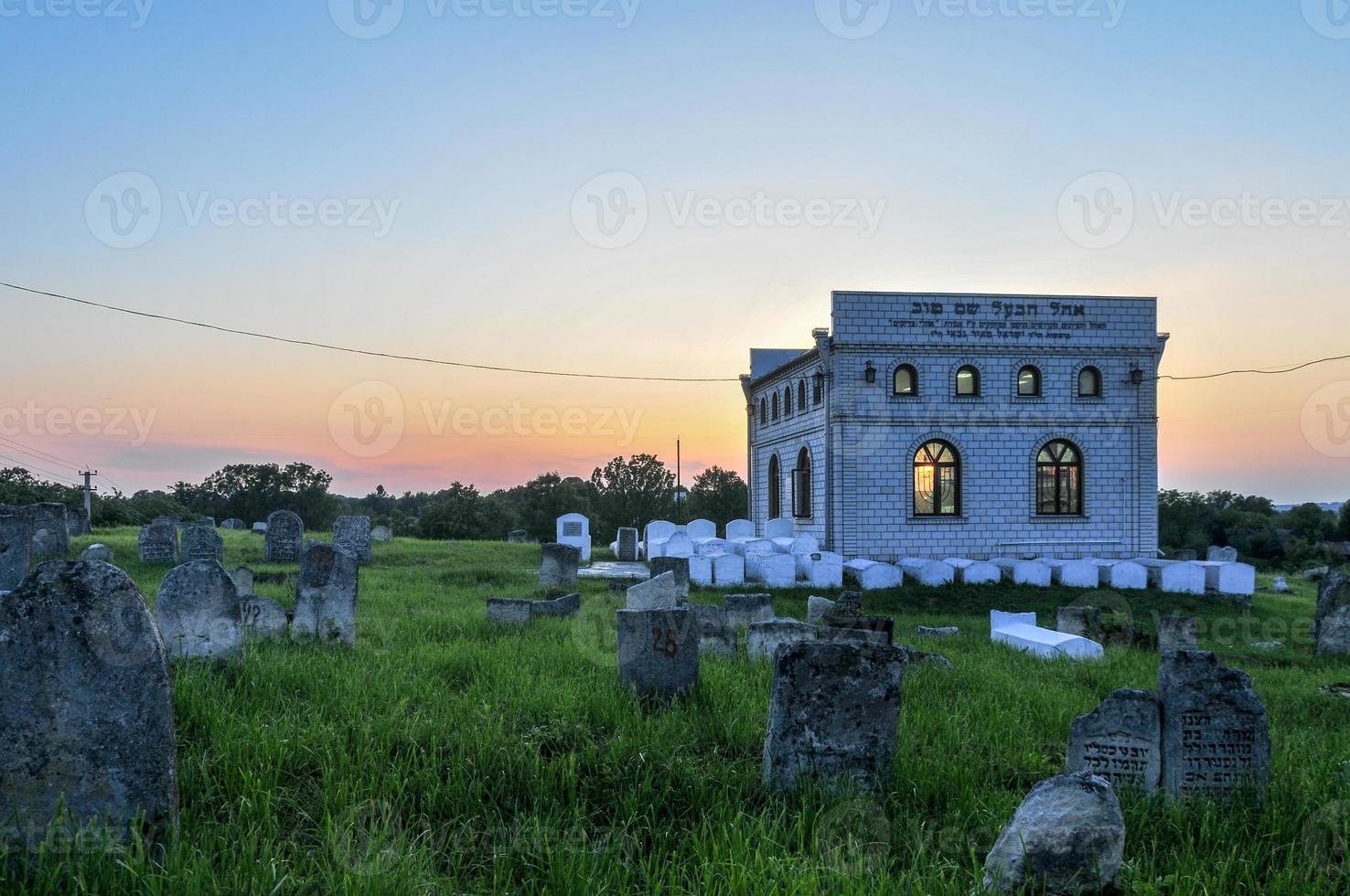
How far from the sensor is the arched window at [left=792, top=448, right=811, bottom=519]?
1040 inches

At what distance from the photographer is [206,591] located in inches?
277

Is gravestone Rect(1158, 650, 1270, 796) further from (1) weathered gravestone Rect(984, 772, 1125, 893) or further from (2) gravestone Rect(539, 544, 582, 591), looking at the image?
(2) gravestone Rect(539, 544, 582, 591)

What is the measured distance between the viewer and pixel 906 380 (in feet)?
80.2

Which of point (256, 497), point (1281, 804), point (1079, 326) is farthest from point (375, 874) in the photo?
point (256, 497)

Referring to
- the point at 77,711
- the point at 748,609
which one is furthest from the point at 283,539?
the point at 77,711

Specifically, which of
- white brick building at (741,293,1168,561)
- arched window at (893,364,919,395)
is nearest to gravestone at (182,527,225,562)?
white brick building at (741,293,1168,561)

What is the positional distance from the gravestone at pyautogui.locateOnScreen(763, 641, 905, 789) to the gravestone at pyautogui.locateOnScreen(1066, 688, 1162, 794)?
117 cm

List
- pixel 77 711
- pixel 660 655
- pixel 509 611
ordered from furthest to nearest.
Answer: pixel 509 611, pixel 660 655, pixel 77 711

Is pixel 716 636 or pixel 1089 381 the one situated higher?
pixel 1089 381

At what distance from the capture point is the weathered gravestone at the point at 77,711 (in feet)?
11.8

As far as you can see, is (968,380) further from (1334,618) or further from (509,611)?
(509,611)

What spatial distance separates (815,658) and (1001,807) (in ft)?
3.94

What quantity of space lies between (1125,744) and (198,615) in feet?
23.1

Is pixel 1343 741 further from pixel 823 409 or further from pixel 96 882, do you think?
pixel 823 409
